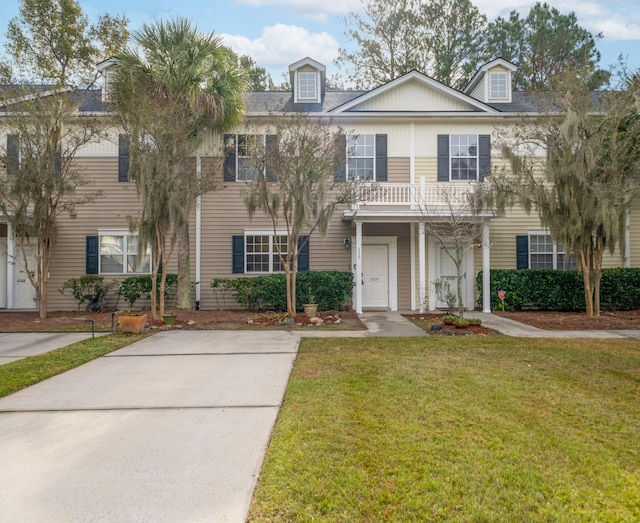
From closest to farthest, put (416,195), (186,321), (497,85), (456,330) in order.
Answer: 1. (456,330)
2. (186,321)
3. (416,195)
4. (497,85)

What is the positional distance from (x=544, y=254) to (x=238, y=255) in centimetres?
920

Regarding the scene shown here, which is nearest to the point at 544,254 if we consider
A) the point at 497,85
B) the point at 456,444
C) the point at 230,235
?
the point at 497,85

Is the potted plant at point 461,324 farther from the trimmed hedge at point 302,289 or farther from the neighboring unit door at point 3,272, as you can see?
the neighboring unit door at point 3,272

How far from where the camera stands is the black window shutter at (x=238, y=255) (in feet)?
43.1

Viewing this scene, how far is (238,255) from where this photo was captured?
13.2 meters

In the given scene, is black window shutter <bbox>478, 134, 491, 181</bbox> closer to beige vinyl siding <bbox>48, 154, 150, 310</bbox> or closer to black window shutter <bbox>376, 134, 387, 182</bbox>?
black window shutter <bbox>376, 134, 387, 182</bbox>

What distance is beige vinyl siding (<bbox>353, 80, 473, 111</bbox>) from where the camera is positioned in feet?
43.9

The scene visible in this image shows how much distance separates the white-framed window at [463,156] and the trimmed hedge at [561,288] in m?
3.08

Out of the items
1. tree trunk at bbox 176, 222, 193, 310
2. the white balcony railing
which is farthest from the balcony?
tree trunk at bbox 176, 222, 193, 310

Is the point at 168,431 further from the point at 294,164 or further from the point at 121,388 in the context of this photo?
the point at 294,164

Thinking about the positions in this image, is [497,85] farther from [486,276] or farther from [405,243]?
[486,276]

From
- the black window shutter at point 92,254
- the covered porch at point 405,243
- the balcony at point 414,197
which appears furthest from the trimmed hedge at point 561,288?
the black window shutter at point 92,254

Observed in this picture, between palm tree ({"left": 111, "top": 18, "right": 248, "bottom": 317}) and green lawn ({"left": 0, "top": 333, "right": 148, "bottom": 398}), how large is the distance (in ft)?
7.25

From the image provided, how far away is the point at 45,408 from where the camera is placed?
430 cm
